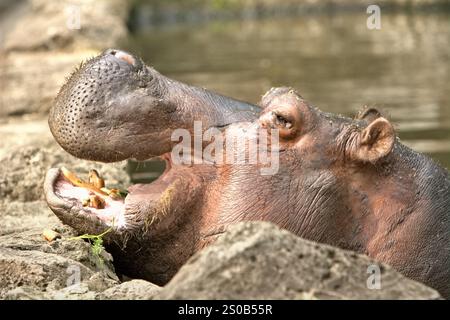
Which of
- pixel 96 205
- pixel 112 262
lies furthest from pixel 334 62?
pixel 96 205

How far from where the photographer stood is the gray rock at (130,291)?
3.84 metres

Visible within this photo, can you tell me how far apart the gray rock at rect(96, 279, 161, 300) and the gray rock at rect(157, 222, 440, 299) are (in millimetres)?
373

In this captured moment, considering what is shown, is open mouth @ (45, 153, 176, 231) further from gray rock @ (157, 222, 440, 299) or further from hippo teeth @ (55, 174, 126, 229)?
gray rock @ (157, 222, 440, 299)

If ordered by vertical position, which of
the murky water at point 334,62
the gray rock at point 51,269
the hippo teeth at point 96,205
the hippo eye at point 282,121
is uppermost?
the hippo eye at point 282,121

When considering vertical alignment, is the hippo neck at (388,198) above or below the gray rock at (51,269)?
above

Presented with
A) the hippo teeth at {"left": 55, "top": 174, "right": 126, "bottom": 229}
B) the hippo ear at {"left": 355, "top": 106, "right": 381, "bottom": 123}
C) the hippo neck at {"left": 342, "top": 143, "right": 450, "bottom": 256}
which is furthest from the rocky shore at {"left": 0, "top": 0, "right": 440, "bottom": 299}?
the hippo ear at {"left": 355, "top": 106, "right": 381, "bottom": 123}

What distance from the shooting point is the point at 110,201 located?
4.82m

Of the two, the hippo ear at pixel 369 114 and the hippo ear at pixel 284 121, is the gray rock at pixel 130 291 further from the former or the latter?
the hippo ear at pixel 369 114

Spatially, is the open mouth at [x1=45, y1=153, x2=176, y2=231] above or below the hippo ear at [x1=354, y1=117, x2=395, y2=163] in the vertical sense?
below

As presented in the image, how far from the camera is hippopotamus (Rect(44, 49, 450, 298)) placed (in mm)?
4648

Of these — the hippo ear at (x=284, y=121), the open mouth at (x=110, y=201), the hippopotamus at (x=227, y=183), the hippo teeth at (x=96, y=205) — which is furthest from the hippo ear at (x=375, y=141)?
the hippo teeth at (x=96, y=205)

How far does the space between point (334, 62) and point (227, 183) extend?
11919 millimetres

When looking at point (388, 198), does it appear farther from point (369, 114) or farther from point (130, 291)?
point (130, 291)
